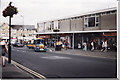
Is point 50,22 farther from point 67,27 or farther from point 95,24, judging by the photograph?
point 95,24

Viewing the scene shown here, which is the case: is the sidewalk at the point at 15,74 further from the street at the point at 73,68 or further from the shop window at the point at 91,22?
the shop window at the point at 91,22

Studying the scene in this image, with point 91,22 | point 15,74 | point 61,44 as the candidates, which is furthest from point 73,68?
point 91,22

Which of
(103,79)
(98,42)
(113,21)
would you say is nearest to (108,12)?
(113,21)

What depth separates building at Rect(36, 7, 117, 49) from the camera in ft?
91.1

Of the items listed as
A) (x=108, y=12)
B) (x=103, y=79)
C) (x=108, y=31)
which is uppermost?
(x=108, y=12)

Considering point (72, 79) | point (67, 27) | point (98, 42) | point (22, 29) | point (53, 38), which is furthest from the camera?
point (22, 29)

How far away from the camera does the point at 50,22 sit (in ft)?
147

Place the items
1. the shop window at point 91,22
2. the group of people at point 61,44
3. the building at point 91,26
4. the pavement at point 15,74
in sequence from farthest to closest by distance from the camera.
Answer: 1. the shop window at point 91,22
2. the group of people at point 61,44
3. the building at point 91,26
4. the pavement at point 15,74

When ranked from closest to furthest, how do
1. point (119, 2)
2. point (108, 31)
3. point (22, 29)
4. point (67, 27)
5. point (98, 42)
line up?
point (119, 2) → point (108, 31) → point (98, 42) → point (67, 27) → point (22, 29)

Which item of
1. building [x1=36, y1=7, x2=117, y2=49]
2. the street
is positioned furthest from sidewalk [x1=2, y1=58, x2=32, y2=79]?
building [x1=36, y1=7, x2=117, y2=49]

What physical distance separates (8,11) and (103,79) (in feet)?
24.3

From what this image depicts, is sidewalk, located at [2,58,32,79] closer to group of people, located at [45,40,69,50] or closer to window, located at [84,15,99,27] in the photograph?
group of people, located at [45,40,69,50]

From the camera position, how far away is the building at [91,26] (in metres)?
27.8

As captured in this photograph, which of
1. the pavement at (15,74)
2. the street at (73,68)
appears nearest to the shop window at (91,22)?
the street at (73,68)
